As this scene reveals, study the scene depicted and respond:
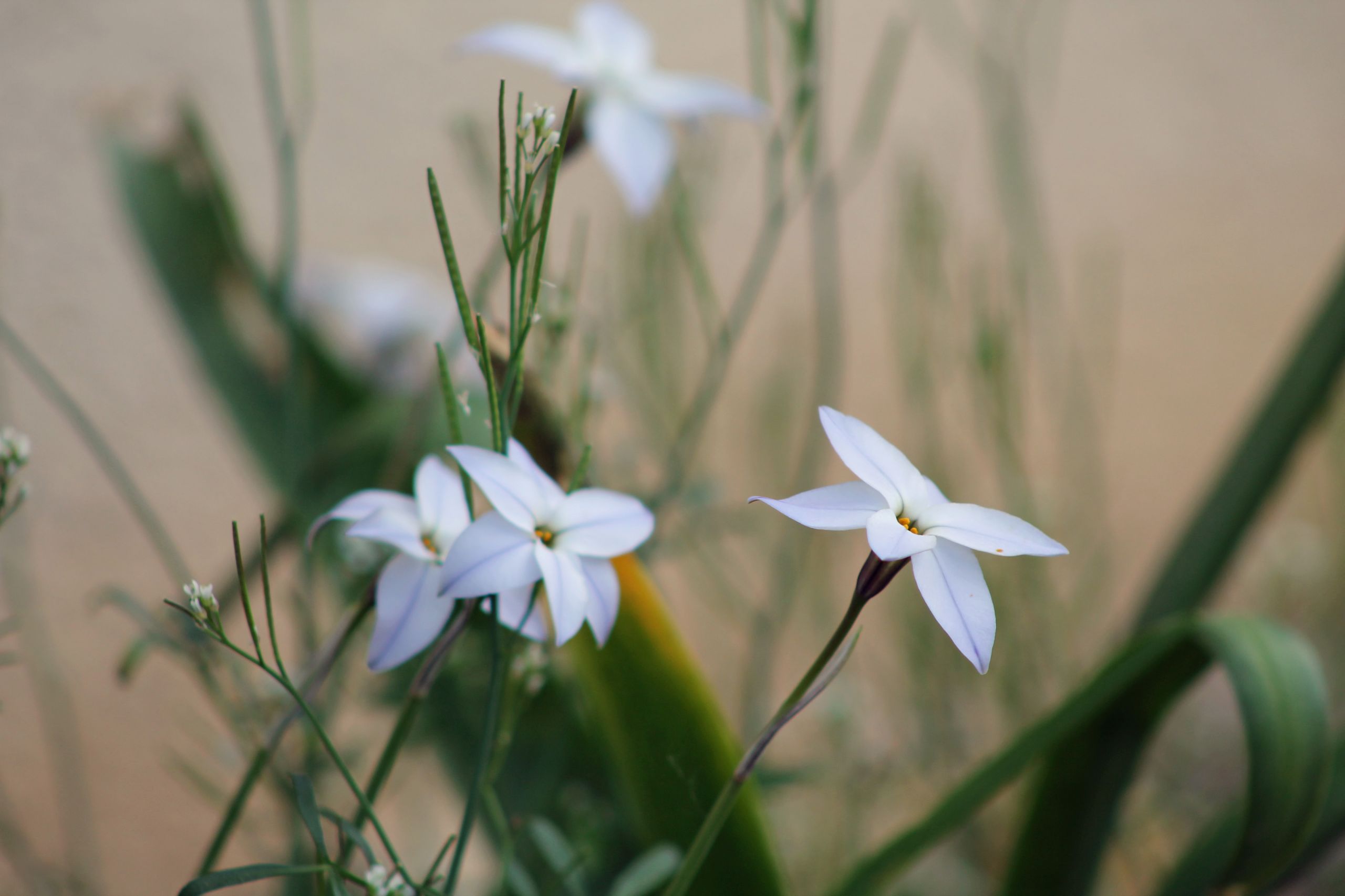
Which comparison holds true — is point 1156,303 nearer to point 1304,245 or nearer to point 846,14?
point 1304,245

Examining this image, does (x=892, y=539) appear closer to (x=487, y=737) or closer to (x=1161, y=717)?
(x=487, y=737)

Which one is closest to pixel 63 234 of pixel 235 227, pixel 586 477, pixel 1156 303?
pixel 235 227

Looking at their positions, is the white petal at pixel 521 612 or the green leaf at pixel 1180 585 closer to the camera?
the white petal at pixel 521 612

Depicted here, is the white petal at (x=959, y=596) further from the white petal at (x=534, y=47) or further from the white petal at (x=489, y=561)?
the white petal at (x=534, y=47)

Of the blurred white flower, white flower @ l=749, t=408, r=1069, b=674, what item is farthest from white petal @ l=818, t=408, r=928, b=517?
the blurred white flower

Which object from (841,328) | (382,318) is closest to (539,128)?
(382,318)

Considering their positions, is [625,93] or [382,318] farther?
[382,318]

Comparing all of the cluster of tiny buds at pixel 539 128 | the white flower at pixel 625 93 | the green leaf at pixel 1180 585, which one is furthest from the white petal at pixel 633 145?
the green leaf at pixel 1180 585
